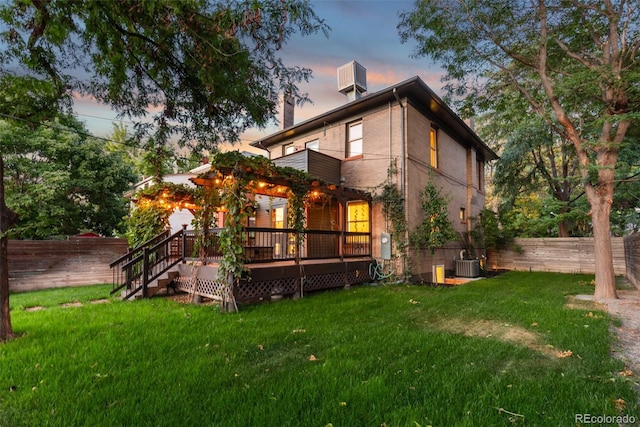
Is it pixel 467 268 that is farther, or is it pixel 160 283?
pixel 467 268

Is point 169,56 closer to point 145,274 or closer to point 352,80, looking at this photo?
point 145,274

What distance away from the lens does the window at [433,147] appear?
12347 millimetres

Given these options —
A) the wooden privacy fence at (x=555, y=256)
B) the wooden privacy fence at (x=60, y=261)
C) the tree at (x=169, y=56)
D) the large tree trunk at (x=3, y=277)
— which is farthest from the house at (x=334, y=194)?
the large tree trunk at (x=3, y=277)

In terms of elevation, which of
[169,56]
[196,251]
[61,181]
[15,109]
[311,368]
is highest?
[169,56]

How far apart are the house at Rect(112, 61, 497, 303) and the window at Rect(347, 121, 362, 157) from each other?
4 cm

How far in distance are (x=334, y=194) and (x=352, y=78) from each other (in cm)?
612

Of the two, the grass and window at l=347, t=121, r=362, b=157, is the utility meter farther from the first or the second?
the grass

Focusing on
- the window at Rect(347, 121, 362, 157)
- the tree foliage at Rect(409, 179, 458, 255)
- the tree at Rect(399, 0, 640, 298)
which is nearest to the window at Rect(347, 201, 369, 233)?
the tree foliage at Rect(409, 179, 458, 255)

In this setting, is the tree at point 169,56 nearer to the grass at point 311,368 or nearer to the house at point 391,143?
the grass at point 311,368

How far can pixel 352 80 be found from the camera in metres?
12.7

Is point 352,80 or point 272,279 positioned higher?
point 352,80

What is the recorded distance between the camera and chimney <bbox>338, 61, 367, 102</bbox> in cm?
1267

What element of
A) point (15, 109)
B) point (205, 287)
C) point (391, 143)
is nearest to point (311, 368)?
point (205, 287)

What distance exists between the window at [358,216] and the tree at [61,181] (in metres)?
10.0
